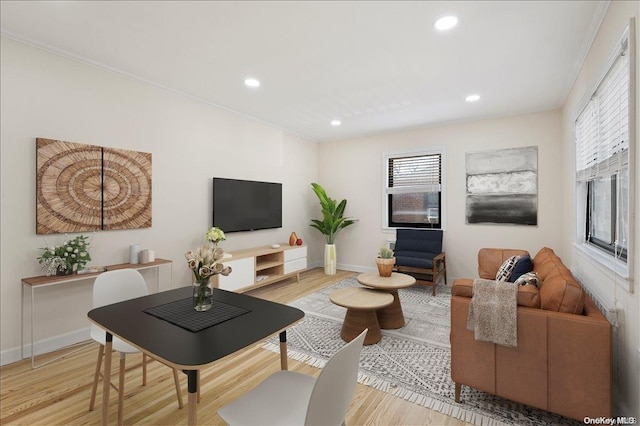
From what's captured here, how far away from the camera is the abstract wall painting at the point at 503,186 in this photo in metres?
4.40

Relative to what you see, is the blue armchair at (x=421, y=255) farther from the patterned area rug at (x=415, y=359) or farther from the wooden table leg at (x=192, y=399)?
the wooden table leg at (x=192, y=399)

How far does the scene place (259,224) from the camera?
4.88 meters

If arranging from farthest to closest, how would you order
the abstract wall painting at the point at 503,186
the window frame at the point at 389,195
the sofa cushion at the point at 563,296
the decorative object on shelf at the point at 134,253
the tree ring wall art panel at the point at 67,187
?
the window frame at the point at 389,195 → the abstract wall painting at the point at 503,186 → the decorative object on shelf at the point at 134,253 → the tree ring wall art panel at the point at 67,187 → the sofa cushion at the point at 563,296

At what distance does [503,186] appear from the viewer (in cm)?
458

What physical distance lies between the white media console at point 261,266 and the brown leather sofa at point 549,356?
285 centimetres

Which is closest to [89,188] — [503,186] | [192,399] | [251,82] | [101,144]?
[101,144]

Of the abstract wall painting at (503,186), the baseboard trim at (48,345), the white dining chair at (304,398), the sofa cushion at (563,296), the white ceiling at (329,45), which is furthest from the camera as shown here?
the abstract wall painting at (503,186)

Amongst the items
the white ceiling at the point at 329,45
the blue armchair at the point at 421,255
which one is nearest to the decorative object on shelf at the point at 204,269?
the white ceiling at the point at 329,45

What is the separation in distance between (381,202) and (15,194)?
489 cm

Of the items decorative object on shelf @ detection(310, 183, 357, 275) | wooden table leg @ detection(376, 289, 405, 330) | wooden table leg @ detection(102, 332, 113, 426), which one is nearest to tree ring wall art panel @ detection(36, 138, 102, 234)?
wooden table leg @ detection(102, 332, 113, 426)

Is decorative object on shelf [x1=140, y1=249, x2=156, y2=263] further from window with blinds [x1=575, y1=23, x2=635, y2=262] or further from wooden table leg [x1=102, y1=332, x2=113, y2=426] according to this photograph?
window with blinds [x1=575, y1=23, x2=635, y2=262]

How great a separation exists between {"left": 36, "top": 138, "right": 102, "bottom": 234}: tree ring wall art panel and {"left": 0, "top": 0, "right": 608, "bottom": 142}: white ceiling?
35.8 inches

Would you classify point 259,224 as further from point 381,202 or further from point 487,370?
point 487,370

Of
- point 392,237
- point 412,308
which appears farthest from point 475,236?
point 412,308
